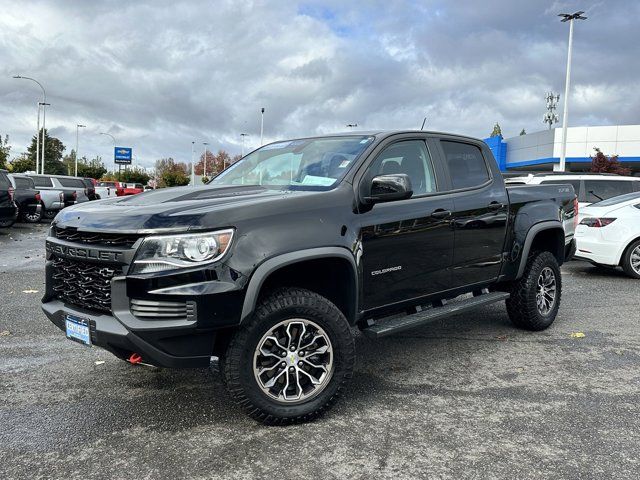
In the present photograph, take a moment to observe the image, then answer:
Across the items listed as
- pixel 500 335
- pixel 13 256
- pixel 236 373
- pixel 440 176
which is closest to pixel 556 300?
pixel 500 335

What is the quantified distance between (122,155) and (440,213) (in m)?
83.3

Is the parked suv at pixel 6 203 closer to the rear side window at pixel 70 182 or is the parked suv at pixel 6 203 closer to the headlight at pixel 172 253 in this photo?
the rear side window at pixel 70 182

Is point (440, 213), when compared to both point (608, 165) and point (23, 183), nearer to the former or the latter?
point (23, 183)

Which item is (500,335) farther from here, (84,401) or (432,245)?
(84,401)

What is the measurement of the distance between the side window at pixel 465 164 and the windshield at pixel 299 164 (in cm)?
91

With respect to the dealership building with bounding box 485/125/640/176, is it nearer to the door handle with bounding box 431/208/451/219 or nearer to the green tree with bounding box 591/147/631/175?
the green tree with bounding box 591/147/631/175

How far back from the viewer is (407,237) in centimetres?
415

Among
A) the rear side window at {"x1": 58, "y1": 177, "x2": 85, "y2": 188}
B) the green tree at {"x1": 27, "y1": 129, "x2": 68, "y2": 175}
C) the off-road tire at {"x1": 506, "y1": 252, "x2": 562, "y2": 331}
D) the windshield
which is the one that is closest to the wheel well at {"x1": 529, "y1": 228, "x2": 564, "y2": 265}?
the off-road tire at {"x1": 506, "y1": 252, "x2": 562, "y2": 331}

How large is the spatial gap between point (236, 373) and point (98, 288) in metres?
0.95

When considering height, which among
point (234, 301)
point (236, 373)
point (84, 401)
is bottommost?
point (84, 401)

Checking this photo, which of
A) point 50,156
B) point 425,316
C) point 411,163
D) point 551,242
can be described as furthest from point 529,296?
point 50,156

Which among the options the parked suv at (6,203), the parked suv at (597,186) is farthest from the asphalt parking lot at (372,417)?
the parked suv at (6,203)

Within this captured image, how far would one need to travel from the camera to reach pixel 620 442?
332 centimetres

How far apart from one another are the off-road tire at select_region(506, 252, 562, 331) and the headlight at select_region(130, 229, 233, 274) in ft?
11.5
